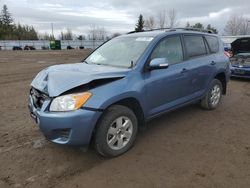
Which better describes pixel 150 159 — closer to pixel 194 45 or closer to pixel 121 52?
pixel 121 52

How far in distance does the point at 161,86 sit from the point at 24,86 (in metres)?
6.22

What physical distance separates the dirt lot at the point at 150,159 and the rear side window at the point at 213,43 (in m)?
1.57

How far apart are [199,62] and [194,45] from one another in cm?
36

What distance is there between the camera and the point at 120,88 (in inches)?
145

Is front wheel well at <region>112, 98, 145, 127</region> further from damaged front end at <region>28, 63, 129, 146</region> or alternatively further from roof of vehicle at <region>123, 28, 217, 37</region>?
roof of vehicle at <region>123, 28, 217, 37</region>

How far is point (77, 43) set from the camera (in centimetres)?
5844

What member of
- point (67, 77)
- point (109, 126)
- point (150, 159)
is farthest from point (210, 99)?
point (67, 77)

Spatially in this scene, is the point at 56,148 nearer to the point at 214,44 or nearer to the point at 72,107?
the point at 72,107

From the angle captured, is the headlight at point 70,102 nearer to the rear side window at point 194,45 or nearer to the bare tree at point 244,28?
the rear side window at point 194,45

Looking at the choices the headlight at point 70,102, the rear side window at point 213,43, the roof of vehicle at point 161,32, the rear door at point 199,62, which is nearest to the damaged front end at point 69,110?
the headlight at point 70,102

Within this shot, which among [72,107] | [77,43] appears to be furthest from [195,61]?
[77,43]

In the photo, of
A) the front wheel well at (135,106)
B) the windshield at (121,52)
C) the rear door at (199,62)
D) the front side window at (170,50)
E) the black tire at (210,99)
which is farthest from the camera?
the black tire at (210,99)

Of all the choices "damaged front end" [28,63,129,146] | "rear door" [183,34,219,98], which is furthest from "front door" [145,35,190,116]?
"damaged front end" [28,63,129,146]

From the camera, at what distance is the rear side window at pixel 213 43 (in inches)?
233
